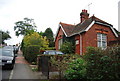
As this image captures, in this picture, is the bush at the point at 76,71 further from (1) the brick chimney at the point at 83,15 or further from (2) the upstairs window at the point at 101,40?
(1) the brick chimney at the point at 83,15

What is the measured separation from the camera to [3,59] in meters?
10.4

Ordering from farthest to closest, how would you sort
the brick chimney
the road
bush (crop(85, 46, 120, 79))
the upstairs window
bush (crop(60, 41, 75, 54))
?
the brick chimney
bush (crop(60, 41, 75, 54))
the upstairs window
the road
bush (crop(85, 46, 120, 79))

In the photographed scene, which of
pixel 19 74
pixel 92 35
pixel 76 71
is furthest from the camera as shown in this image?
pixel 92 35

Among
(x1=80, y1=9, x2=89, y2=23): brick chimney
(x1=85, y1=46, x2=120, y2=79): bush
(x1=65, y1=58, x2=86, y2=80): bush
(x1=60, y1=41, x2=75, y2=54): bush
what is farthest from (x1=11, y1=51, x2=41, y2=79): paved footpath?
(x1=80, y1=9, x2=89, y2=23): brick chimney

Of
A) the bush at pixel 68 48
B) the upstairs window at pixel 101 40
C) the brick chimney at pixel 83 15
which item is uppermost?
the brick chimney at pixel 83 15

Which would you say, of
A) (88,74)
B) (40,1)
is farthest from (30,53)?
(88,74)

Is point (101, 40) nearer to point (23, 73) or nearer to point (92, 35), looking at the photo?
point (92, 35)

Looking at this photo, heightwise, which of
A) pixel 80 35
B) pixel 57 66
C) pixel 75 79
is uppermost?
pixel 80 35

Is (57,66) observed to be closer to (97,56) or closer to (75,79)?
(75,79)

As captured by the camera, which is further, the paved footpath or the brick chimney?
the brick chimney

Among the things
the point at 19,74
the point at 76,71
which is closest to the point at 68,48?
the point at 19,74

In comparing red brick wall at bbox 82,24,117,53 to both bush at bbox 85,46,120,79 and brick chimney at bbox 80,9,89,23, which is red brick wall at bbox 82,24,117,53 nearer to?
brick chimney at bbox 80,9,89,23

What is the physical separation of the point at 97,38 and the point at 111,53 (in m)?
13.4

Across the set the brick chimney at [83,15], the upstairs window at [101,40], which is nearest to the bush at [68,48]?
the upstairs window at [101,40]
